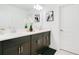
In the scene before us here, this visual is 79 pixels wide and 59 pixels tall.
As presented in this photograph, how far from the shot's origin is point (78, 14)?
7.36ft

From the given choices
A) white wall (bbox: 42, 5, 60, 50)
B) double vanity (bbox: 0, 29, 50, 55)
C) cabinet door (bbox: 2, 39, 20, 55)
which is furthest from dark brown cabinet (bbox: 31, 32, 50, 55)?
cabinet door (bbox: 2, 39, 20, 55)

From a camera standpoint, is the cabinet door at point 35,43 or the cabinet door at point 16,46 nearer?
the cabinet door at point 16,46

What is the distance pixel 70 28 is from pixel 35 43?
95 cm

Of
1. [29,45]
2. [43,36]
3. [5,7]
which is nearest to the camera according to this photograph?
[5,7]

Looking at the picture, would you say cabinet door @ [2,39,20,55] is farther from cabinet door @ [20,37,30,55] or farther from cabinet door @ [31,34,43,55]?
cabinet door @ [31,34,43,55]

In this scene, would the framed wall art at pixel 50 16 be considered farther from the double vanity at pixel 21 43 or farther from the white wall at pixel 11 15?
the white wall at pixel 11 15

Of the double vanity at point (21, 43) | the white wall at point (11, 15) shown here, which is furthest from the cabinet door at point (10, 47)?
the white wall at point (11, 15)

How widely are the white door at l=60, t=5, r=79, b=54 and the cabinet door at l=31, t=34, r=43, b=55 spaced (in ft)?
2.12

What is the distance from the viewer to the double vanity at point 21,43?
4.52 feet

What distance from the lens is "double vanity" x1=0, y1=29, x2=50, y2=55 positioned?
1.38 metres

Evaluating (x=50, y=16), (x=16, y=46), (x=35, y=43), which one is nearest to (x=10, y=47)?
(x=16, y=46)
